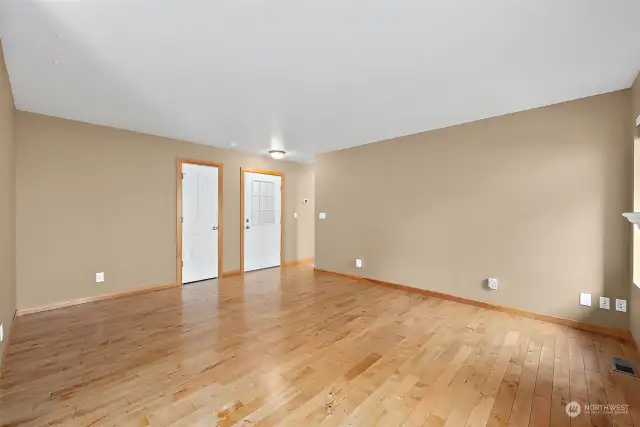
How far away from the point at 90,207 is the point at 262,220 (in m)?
2.82

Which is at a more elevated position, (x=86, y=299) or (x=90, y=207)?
(x=90, y=207)

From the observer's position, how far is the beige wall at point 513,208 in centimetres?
297

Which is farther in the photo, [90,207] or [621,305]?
[90,207]

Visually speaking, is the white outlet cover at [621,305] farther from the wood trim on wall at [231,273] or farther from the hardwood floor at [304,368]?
the wood trim on wall at [231,273]

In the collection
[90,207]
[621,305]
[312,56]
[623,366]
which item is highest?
[312,56]

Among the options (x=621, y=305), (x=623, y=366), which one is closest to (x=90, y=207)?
(x=623, y=366)

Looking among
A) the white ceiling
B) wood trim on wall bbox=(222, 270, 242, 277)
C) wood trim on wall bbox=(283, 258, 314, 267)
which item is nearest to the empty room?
the white ceiling

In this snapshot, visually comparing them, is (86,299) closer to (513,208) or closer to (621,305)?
(513,208)

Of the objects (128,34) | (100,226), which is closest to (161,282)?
(100,226)

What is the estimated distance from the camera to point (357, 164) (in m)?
5.21

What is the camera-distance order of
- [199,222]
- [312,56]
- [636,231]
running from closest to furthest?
[312,56]
[636,231]
[199,222]

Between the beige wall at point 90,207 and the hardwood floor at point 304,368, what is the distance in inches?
21.5

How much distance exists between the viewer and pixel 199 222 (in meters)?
5.03

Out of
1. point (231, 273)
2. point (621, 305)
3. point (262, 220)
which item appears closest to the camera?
point (621, 305)
